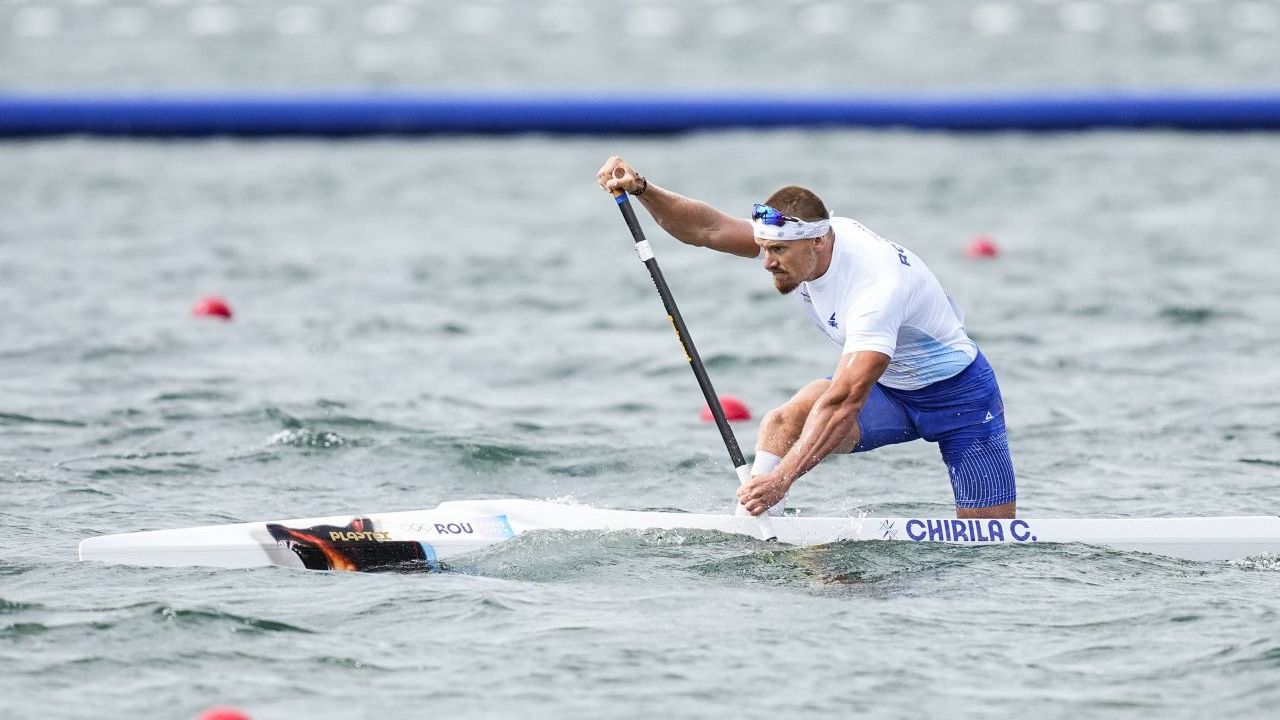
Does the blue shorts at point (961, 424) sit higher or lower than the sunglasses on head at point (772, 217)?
lower

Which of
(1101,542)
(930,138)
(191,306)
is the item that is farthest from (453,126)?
(1101,542)

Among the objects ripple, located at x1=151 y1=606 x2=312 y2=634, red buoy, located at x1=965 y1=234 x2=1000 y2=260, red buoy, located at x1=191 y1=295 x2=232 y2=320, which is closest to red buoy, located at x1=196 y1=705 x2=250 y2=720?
ripple, located at x1=151 y1=606 x2=312 y2=634

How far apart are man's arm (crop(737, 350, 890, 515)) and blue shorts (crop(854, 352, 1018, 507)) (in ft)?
1.02

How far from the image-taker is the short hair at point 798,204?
6980 millimetres

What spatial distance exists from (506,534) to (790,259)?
179 centimetres

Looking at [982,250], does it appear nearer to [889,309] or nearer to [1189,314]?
[1189,314]

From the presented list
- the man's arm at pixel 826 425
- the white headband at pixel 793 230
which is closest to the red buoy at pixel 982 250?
the man's arm at pixel 826 425

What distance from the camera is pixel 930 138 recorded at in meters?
20.7

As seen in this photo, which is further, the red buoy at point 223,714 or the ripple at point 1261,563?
the ripple at point 1261,563

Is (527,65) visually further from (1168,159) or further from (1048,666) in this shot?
(1048,666)

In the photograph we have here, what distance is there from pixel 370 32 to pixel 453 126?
9967 millimetres

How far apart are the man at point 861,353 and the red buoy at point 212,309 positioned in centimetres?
613

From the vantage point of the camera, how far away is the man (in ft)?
23.0

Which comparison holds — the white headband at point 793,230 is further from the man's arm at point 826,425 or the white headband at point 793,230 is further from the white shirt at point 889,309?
A: the man's arm at point 826,425
